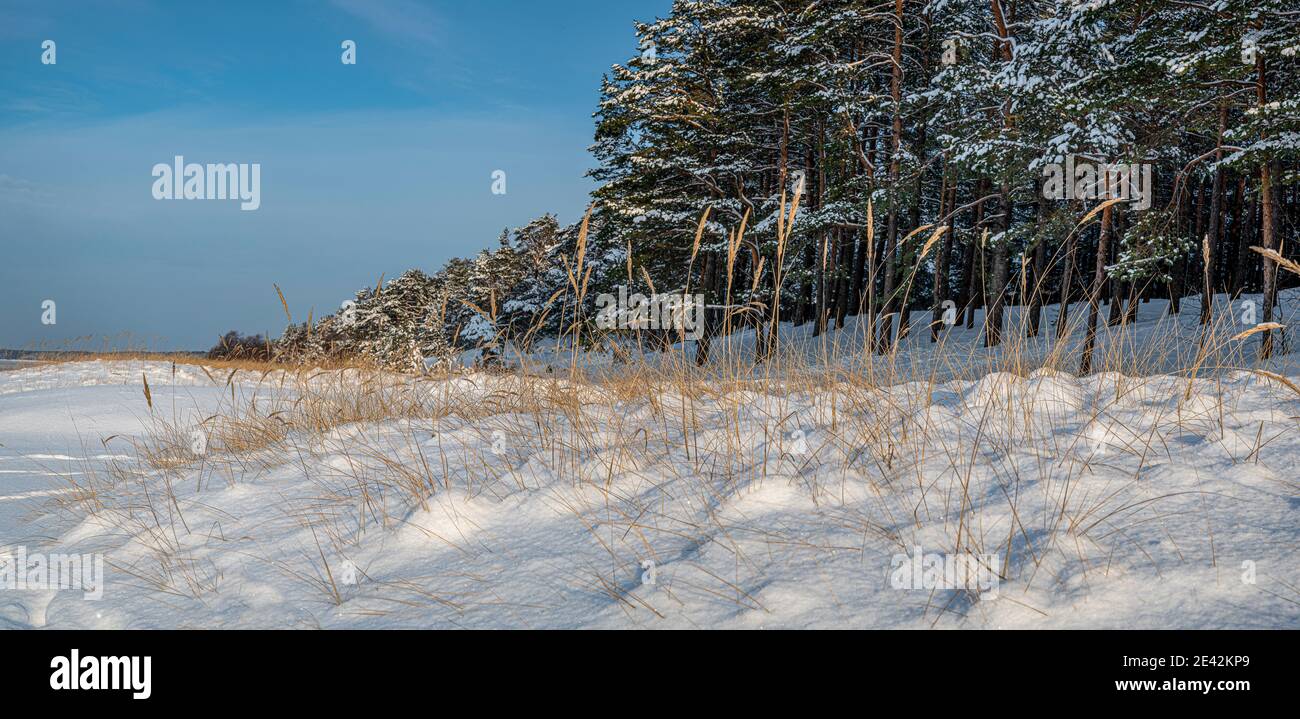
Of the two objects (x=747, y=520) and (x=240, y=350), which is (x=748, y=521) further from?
(x=240, y=350)

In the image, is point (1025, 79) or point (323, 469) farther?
point (1025, 79)

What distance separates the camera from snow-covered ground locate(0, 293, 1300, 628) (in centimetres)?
185

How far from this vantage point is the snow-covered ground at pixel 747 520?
1853 mm

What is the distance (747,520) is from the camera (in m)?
2.41
